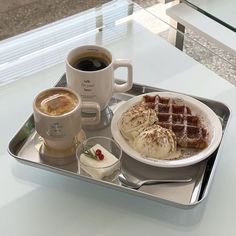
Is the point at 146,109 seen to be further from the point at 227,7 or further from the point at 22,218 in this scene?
the point at 227,7

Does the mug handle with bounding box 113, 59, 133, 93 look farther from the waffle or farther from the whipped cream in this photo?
the whipped cream

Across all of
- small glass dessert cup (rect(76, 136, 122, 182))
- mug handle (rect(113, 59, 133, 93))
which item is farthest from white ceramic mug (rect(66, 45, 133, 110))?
small glass dessert cup (rect(76, 136, 122, 182))

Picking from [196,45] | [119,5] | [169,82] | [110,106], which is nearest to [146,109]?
[110,106]

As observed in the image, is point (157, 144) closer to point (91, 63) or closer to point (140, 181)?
point (140, 181)

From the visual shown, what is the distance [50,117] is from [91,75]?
0.12 meters

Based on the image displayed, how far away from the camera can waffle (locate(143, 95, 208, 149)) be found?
0.92m

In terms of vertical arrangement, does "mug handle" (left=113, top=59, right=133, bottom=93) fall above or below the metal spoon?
above

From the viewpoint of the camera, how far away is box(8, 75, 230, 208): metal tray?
34.0 inches

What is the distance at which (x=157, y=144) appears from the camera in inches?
35.1

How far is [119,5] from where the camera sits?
138cm

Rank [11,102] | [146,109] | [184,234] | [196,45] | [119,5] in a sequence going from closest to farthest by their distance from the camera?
[184,234] < [146,109] < [11,102] < [196,45] < [119,5]

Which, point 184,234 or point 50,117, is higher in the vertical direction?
point 50,117

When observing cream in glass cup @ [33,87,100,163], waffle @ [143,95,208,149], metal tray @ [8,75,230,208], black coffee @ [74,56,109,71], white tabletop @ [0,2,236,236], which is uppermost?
black coffee @ [74,56,109,71]

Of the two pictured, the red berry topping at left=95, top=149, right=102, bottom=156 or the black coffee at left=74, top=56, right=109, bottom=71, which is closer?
the red berry topping at left=95, top=149, right=102, bottom=156
